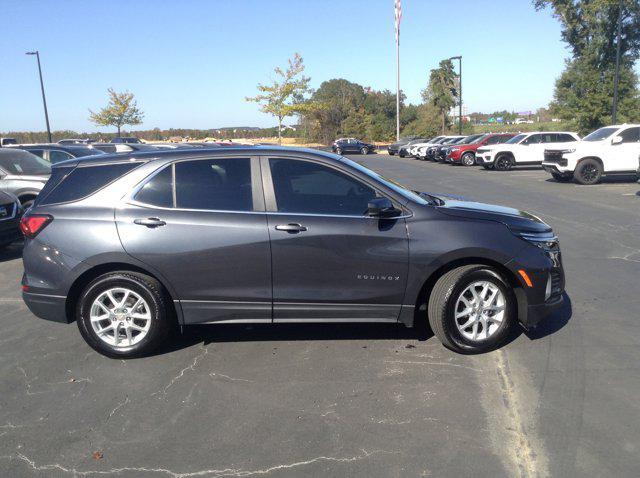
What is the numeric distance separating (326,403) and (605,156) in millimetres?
16544

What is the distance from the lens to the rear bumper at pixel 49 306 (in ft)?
14.5

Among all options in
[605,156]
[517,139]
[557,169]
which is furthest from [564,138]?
[605,156]

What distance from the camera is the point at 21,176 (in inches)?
412

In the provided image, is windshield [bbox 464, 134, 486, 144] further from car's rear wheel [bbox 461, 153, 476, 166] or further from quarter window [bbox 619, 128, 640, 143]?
quarter window [bbox 619, 128, 640, 143]

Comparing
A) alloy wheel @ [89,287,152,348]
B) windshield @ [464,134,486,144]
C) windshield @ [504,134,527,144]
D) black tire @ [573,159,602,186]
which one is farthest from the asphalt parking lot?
windshield @ [464,134,486,144]

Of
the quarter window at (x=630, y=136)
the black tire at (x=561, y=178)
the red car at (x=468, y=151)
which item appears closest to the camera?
the quarter window at (x=630, y=136)

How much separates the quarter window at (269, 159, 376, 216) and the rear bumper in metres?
2.00

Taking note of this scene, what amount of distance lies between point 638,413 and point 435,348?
1.59m

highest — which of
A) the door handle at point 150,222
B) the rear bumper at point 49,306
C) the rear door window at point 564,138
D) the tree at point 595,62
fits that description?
the tree at point 595,62

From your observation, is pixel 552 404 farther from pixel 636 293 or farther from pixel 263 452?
pixel 636 293

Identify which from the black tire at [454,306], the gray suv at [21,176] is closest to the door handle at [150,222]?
the black tire at [454,306]

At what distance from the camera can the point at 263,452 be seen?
315 centimetres

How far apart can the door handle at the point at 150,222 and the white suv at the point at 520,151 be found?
2288 cm

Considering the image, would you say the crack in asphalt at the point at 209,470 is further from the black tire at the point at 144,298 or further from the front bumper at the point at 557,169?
the front bumper at the point at 557,169
